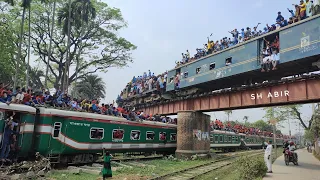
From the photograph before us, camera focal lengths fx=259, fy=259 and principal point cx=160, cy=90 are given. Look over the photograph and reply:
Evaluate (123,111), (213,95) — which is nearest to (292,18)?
(213,95)

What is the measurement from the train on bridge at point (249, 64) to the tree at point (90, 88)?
15.2 meters

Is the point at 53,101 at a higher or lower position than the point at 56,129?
higher

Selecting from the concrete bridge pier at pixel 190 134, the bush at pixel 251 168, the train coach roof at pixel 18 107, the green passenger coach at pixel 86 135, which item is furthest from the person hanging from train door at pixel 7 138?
the concrete bridge pier at pixel 190 134

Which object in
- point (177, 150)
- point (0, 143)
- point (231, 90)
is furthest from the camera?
point (177, 150)

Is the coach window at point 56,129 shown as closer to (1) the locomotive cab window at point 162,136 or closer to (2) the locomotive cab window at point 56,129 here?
(2) the locomotive cab window at point 56,129

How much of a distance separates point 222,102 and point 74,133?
1128 cm

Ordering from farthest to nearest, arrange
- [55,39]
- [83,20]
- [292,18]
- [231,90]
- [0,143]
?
[55,39], [83,20], [231,90], [292,18], [0,143]

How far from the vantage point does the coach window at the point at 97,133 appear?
49.1ft

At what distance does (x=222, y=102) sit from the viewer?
65.5ft

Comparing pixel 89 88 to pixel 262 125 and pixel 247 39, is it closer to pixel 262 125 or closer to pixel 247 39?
pixel 247 39

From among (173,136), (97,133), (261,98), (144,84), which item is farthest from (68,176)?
(144,84)

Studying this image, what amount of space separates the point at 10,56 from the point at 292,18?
30.3m

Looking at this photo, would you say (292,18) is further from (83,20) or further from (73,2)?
(73,2)

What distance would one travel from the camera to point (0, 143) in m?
10.6
